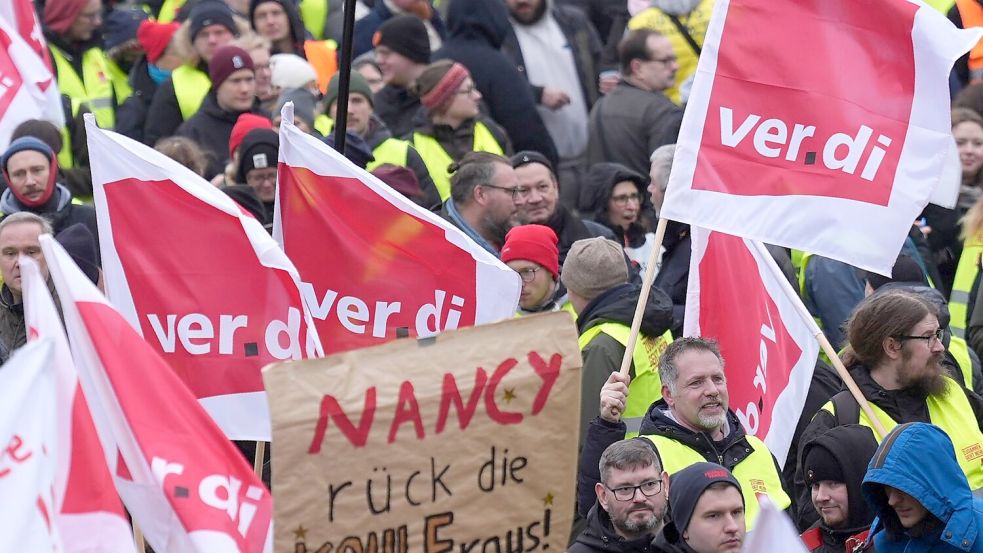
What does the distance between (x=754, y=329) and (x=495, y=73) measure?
419 centimetres

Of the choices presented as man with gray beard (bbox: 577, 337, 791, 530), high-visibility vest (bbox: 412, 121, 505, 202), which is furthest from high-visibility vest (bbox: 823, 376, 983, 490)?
high-visibility vest (bbox: 412, 121, 505, 202)

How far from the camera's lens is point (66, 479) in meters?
5.35

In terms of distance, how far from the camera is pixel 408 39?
36.3ft

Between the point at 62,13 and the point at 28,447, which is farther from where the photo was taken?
the point at 62,13

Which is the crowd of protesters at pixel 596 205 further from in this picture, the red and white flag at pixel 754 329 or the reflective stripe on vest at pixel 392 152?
the red and white flag at pixel 754 329

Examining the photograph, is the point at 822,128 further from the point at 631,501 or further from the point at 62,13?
the point at 62,13

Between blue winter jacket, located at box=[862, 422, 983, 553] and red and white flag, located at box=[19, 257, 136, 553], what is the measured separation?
7.50 ft

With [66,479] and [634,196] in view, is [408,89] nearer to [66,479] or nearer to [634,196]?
[634,196]

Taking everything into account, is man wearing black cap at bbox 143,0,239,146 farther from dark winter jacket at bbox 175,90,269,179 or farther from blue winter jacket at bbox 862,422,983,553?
blue winter jacket at bbox 862,422,983,553

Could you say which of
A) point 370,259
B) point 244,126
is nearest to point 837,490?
point 370,259

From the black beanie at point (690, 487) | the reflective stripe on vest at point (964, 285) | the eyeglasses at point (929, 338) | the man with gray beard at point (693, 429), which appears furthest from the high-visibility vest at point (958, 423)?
the reflective stripe on vest at point (964, 285)

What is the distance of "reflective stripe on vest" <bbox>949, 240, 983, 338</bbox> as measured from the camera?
30.1ft

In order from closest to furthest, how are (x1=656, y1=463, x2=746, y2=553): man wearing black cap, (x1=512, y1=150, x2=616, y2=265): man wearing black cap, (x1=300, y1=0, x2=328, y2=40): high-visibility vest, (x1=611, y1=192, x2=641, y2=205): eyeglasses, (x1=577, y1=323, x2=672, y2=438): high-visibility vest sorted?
(x1=656, y1=463, x2=746, y2=553): man wearing black cap → (x1=577, y1=323, x2=672, y2=438): high-visibility vest → (x1=512, y1=150, x2=616, y2=265): man wearing black cap → (x1=611, y1=192, x2=641, y2=205): eyeglasses → (x1=300, y1=0, x2=328, y2=40): high-visibility vest

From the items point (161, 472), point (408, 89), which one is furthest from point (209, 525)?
point (408, 89)
